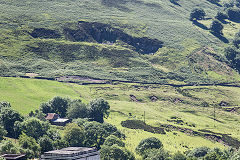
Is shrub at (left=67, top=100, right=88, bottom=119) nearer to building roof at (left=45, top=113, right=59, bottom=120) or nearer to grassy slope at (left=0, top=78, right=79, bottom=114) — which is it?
building roof at (left=45, top=113, right=59, bottom=120)

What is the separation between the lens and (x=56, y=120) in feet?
512

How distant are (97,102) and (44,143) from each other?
55653mm

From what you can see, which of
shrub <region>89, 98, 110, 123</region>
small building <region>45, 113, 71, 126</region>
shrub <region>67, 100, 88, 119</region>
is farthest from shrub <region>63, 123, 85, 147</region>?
shrub <region>89, 98, 110, 123</region>

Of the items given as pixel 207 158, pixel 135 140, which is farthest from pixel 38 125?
pixel 207 158

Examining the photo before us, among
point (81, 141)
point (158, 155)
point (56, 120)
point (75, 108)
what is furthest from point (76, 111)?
point (158, 155)

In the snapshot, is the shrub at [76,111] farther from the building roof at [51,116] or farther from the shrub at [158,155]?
the shrub at [158,155]

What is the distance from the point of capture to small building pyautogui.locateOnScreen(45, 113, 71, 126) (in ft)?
503

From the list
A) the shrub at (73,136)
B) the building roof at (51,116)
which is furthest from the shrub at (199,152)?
the building roof at (51,116)

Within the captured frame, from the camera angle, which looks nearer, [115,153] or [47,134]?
[115,153]

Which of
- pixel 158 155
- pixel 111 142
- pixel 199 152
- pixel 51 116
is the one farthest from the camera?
pixel 51 116

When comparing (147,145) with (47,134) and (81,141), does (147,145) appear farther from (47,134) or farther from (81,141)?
(47,134)

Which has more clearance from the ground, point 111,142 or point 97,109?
point 111,142

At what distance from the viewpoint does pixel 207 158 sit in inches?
4685

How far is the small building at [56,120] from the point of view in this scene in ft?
503
